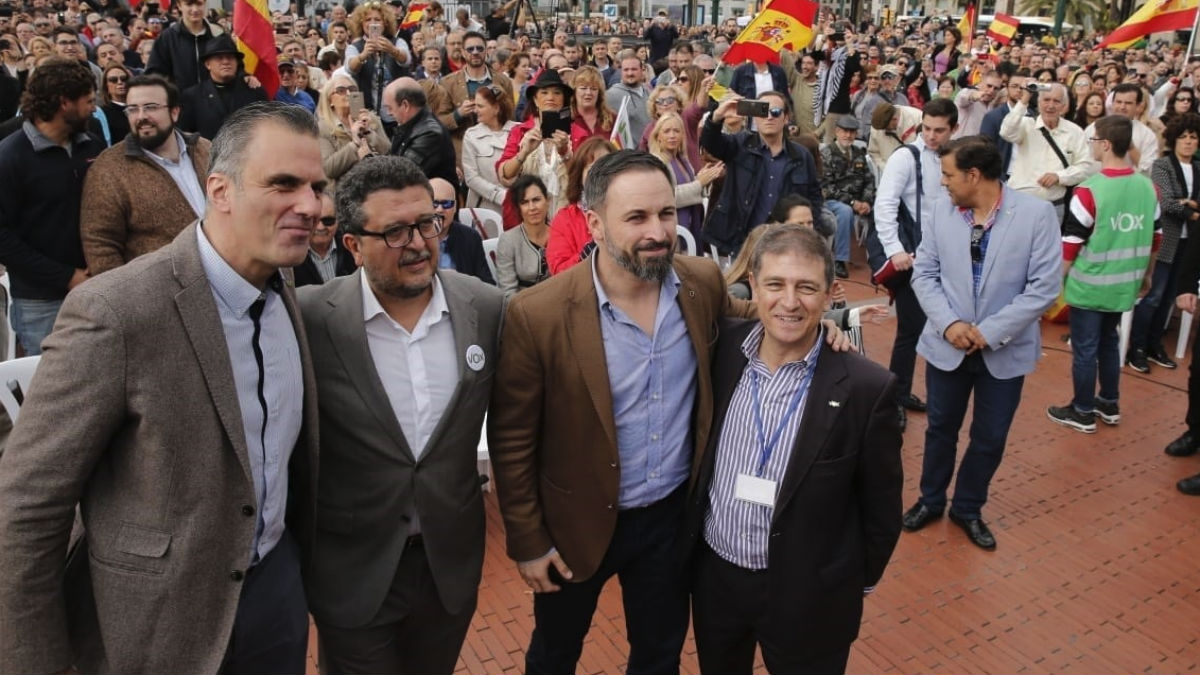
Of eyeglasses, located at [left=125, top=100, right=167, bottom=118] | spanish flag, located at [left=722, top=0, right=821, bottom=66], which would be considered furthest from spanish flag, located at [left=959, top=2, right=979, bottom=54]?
eyeglasses, located at [left=125, top=100, right=167, bottom=118]

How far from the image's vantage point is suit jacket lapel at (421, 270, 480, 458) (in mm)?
2322

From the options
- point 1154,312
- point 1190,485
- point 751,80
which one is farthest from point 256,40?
point 1154,312

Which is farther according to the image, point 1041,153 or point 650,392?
point 1041,153

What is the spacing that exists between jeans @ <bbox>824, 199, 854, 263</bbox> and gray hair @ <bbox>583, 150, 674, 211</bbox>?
255 inches

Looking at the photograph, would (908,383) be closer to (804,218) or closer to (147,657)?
(804,218)

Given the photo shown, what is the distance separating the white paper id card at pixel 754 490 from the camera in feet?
8.30

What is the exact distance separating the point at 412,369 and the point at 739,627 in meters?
1.33

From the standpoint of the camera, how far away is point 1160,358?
6.97 m

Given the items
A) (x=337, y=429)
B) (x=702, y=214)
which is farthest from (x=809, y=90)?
(x=337, y=429)

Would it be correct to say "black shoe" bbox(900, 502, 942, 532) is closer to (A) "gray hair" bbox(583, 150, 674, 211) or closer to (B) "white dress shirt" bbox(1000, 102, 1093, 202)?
(A) "gray hair" bbox(583, 150, 674, 211)

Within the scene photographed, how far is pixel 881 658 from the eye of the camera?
11.6 ft

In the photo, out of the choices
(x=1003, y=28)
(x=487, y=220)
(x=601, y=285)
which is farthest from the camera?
(x=1003, y=28)

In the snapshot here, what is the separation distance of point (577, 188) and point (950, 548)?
2.92 metres

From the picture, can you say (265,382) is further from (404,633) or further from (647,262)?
(647,262)
